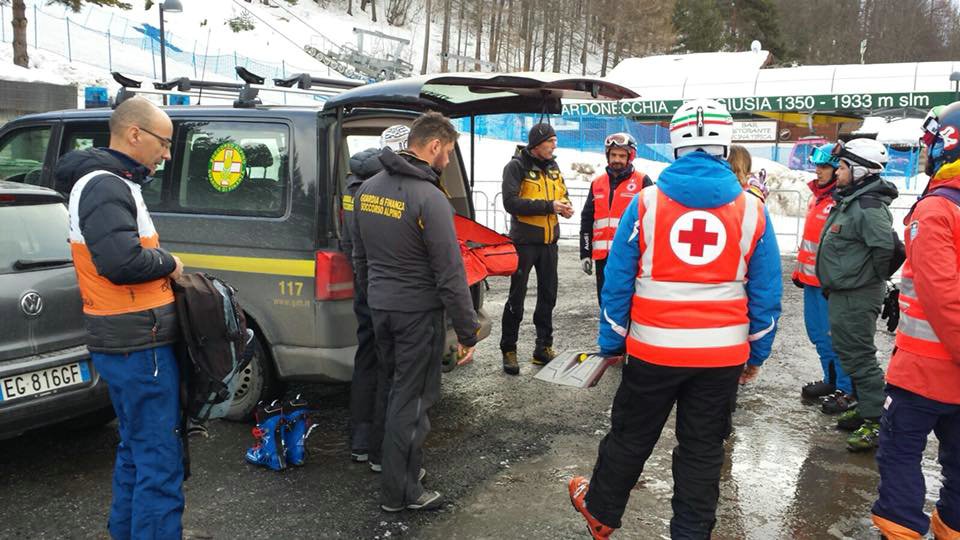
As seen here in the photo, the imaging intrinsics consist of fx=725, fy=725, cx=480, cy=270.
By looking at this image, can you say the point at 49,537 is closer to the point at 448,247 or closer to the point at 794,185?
the point at 448,247

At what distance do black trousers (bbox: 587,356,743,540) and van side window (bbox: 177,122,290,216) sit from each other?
239 cm

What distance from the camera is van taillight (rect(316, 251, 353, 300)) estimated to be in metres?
4.15

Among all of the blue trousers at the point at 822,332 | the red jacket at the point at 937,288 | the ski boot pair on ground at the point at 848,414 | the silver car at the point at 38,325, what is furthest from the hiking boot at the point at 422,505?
the blue trousers at the point at 822,332

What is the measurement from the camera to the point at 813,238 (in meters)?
5.13

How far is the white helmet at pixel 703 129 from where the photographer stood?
2.90 m

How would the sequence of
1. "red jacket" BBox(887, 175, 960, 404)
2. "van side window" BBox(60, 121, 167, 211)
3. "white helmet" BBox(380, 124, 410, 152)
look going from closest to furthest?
"red jacket" BBox(887, 175, 960, 404) < "white helmet" BBox(380, 124, 410, 152) < "van side window" BBox(60, 121, 167, 211)

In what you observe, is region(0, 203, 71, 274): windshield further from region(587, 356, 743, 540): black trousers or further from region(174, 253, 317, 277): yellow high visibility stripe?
region(587, 356, 743, 540): black trousers

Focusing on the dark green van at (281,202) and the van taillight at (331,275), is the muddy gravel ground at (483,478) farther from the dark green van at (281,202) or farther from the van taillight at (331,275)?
the van taillight at (331,275)

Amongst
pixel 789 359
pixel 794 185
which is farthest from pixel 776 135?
pixel 789 359

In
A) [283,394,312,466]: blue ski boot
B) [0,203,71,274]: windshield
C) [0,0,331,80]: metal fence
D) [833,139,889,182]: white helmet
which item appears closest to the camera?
[0,203,71,274]: windshield

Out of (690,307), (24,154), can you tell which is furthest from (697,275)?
(24,154)

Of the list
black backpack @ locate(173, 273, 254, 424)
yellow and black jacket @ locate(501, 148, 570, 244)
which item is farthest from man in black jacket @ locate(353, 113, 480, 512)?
yellow and black jacket @ locate(501, 148, 570, 244)

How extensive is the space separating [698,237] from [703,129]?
1.46ft

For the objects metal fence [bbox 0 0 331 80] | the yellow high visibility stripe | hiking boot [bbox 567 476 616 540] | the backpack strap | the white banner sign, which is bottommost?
hiking boot [bbox 567 476 616 540]
